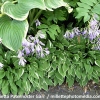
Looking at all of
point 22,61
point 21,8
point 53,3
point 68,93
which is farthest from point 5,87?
point 53,3

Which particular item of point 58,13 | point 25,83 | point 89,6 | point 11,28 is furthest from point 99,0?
point 25,83

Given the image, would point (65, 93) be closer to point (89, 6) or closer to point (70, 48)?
point (70, 48)

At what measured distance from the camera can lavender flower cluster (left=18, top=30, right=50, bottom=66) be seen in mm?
2367

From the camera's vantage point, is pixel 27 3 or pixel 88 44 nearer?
pixel 27 3

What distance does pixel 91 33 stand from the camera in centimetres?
242

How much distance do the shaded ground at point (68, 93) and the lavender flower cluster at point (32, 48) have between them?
1.31 feet

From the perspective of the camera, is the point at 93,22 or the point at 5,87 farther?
the point at 5,87

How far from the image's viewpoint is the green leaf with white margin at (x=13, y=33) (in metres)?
2.33

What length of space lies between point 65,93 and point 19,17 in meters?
0.94

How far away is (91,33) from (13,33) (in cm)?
71

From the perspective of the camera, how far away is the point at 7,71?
2.59 metres

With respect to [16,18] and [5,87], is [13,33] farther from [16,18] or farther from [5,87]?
[5,87]

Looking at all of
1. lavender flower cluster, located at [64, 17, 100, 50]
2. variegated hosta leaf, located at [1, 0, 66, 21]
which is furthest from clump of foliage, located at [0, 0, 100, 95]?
variegated hosta leaf, located at [1, 0, 66, 21]

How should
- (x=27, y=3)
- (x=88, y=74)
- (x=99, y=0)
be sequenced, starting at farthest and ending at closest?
(x=88, y=74) → (x=99, y=0) → (x=27, y=3)
